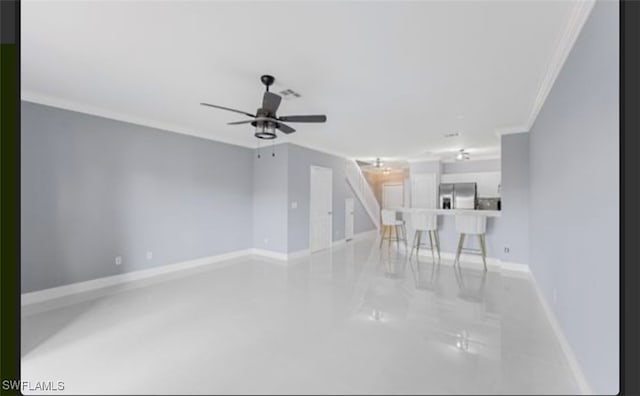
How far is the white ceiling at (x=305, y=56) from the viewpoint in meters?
1.94

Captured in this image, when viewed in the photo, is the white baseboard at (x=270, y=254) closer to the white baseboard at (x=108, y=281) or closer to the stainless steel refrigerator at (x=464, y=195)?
the white baseboard at (x=108, y=281)

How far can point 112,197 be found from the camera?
4.23m

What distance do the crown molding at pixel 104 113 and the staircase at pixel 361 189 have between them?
12.7ft

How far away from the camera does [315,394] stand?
1.87 metres

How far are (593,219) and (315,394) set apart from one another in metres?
2.11

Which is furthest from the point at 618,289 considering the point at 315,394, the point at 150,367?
the point at 150,367

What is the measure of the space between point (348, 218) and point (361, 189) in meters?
1.29

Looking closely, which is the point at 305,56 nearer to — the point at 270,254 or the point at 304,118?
the point at 304,118

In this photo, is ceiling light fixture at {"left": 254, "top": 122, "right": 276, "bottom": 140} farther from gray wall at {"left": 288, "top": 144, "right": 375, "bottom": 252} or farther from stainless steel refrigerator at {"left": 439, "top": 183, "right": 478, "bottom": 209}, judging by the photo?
stainless steel refrigerator at {"left": 439, "top": 183, "right": 478, "bottom": 209}

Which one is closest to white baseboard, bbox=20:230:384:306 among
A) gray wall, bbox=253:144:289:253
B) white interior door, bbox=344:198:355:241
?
gray wall, bbox=253:144:289:253

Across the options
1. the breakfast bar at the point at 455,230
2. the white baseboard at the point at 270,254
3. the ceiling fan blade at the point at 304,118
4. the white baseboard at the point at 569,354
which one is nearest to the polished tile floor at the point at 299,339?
the white baseboard at the point at 569,354

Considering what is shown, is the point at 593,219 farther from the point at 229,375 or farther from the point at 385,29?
the point at 229,375

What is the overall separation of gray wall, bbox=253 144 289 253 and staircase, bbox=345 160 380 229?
261 cm

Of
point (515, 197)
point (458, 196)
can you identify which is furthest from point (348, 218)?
point (515, 197)
